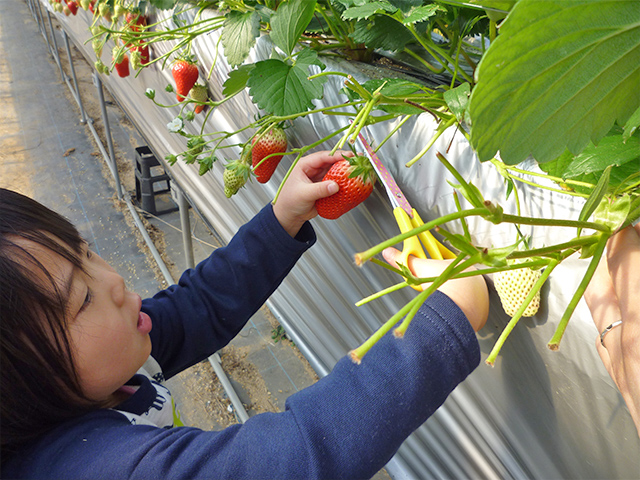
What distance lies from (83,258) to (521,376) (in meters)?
0.43

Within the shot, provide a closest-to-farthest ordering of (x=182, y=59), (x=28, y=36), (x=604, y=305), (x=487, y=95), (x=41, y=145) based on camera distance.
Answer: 1. (x=487, y=95)
2. (x=604, y=305)
3. (x=182, y=59)
4. (x=41, y=145)
5. (x=28, y=36)

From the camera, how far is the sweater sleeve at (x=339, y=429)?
13.8 inches

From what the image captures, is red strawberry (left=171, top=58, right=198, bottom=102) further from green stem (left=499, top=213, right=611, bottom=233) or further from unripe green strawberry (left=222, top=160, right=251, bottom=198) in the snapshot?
green stem (left=499, top=213, right=611, bottom=233)

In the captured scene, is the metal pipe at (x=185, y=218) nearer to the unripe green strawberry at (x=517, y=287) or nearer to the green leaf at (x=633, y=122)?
the unripe green strawberry at (x=517, y=287)

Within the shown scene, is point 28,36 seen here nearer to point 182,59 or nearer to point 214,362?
point 214,362

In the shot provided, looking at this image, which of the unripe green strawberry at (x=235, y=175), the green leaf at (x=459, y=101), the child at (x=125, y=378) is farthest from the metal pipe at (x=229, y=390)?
the green leaf at (x=459, y=101)

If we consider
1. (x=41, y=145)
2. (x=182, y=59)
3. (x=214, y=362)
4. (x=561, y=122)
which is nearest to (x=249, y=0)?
(x=182, y=59)

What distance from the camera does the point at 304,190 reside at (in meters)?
0.48

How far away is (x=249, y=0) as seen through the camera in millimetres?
566

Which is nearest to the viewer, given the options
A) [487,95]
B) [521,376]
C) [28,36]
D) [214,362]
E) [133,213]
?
[487,95]

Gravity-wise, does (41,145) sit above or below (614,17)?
above

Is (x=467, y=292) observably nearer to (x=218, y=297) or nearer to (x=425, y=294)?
(x=425, y=294)

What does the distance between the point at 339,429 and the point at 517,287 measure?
0.56 ft

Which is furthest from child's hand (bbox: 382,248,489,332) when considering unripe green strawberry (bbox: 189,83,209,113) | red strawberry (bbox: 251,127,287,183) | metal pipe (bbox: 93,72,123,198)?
metal pipe (bbox: 93,72,123,198)
